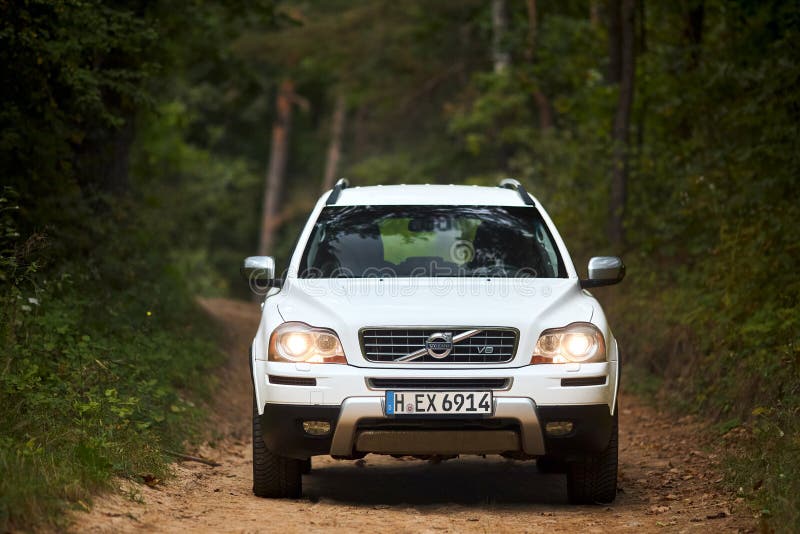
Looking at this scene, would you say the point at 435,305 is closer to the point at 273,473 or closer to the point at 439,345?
the point at 439,345

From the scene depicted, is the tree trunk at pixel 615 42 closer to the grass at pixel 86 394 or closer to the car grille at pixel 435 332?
the grass at pixel 86 394

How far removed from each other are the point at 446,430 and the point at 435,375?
0.31 m

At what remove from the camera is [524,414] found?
21.6 ft

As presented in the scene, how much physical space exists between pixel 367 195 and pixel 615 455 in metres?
2.53

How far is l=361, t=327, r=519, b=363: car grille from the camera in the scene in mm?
6691

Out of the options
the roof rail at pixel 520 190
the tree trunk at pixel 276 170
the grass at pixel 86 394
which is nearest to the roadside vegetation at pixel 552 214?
the grass at pixel 86 394

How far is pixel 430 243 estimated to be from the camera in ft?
26.2

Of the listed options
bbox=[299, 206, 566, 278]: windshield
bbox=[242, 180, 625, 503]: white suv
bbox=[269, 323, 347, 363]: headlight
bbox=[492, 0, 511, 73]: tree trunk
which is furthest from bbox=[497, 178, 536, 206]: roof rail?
bbox=[492, 0, 511, 73]: tree trunk

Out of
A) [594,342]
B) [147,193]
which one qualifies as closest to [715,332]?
[594,342]

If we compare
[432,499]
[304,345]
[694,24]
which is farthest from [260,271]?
[694,24]

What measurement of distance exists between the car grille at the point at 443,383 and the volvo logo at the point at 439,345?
14 cm

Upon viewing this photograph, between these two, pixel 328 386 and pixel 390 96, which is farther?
pixel 390 96

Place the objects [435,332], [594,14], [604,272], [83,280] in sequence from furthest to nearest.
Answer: [594,14], [83,280], [604,272], [435,332]

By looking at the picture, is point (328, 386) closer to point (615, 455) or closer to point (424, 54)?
point (615, 455)
